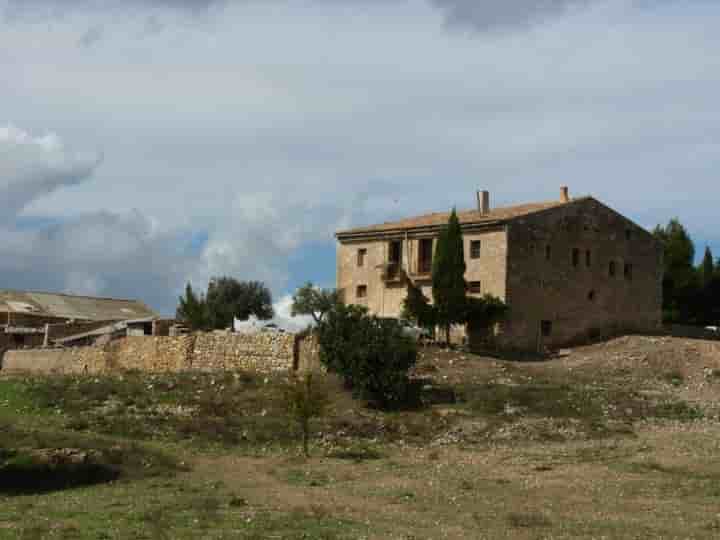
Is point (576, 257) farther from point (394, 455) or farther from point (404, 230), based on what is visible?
point (394, 455)

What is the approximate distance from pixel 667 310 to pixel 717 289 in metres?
3.53

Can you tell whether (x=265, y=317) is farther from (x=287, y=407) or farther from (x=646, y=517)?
(x=646, y=517)

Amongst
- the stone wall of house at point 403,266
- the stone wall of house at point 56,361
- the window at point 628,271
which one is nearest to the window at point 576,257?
the window at point 628,271

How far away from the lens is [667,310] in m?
65.1

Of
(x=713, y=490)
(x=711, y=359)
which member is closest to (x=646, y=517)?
(x=713, y=490)

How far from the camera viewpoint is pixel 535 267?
49312 millimetres

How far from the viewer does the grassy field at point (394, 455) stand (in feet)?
72.1

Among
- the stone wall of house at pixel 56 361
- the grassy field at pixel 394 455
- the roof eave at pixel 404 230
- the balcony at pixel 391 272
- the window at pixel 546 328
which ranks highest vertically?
the roof eave at pixel 404 230

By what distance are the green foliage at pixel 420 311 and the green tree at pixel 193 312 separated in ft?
54.4

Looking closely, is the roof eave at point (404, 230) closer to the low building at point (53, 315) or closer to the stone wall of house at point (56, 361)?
the stone wall of house at point (56, 361)

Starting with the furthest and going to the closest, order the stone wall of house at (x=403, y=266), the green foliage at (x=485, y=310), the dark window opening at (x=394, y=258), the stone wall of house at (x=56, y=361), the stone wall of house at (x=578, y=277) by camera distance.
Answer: the dark window opening at (x=394, y=258), the stone wall of house at (x=56, y=361), the stone wall of house at (x=578, y=277), the stone wall of house at (x=403, y=266), the green foliage at (x=485, y=310)

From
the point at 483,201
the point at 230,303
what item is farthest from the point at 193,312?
the point at 483,201

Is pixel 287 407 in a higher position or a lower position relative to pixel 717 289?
lower

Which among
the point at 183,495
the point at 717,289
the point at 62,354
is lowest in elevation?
the point at 183,495
